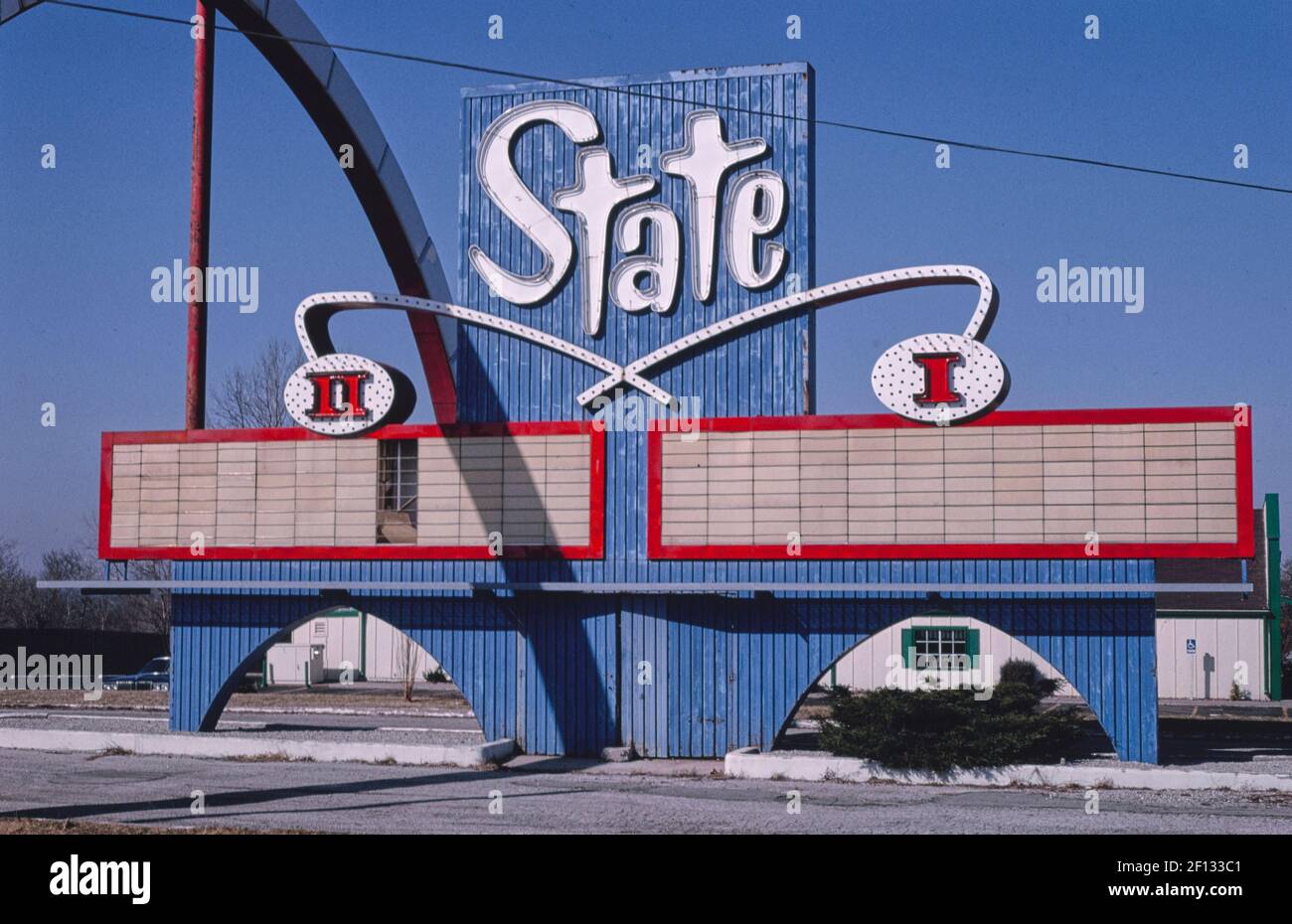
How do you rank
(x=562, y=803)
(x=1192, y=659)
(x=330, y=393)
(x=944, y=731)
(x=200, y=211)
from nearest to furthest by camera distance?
(x=562, y=803), (x=944, y=731), (x=330, y=393), (x=200, y=211), (x=1192, y=659)

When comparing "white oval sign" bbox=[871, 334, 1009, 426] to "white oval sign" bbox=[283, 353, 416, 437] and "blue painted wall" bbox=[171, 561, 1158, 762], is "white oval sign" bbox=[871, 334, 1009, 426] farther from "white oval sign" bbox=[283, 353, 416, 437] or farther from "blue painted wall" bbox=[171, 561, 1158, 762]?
"white oval sign" bbox=[283, 353, 416, 437]

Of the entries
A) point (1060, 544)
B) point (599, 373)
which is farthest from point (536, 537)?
point (1060, 544)

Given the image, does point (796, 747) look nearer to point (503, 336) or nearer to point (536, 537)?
point (536, 537)

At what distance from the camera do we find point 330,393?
1033 inches

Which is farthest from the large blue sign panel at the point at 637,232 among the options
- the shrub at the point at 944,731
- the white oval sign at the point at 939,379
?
the shrub at the point at 944,731

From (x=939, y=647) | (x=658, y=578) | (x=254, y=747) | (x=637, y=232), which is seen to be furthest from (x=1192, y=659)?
(x=254, y=747)

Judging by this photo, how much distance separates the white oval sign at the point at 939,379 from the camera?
2320cm

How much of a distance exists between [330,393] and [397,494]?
216cm

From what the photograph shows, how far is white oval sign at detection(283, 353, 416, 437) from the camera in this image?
25.8 metres

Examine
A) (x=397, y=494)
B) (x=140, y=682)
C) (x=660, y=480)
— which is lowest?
(x=140, y=682)

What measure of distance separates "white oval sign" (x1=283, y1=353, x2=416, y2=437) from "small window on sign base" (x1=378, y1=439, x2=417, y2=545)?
23.4 inches

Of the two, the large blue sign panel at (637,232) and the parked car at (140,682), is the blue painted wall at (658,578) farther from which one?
the parked car at (140,682)

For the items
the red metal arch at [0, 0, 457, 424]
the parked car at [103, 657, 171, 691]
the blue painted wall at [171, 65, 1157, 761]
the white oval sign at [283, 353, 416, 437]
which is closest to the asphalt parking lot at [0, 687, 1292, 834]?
the blue painted wall at [171, 65, 1157, 761]

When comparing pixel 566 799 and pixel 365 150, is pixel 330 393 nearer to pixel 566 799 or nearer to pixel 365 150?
pixel 365 150
